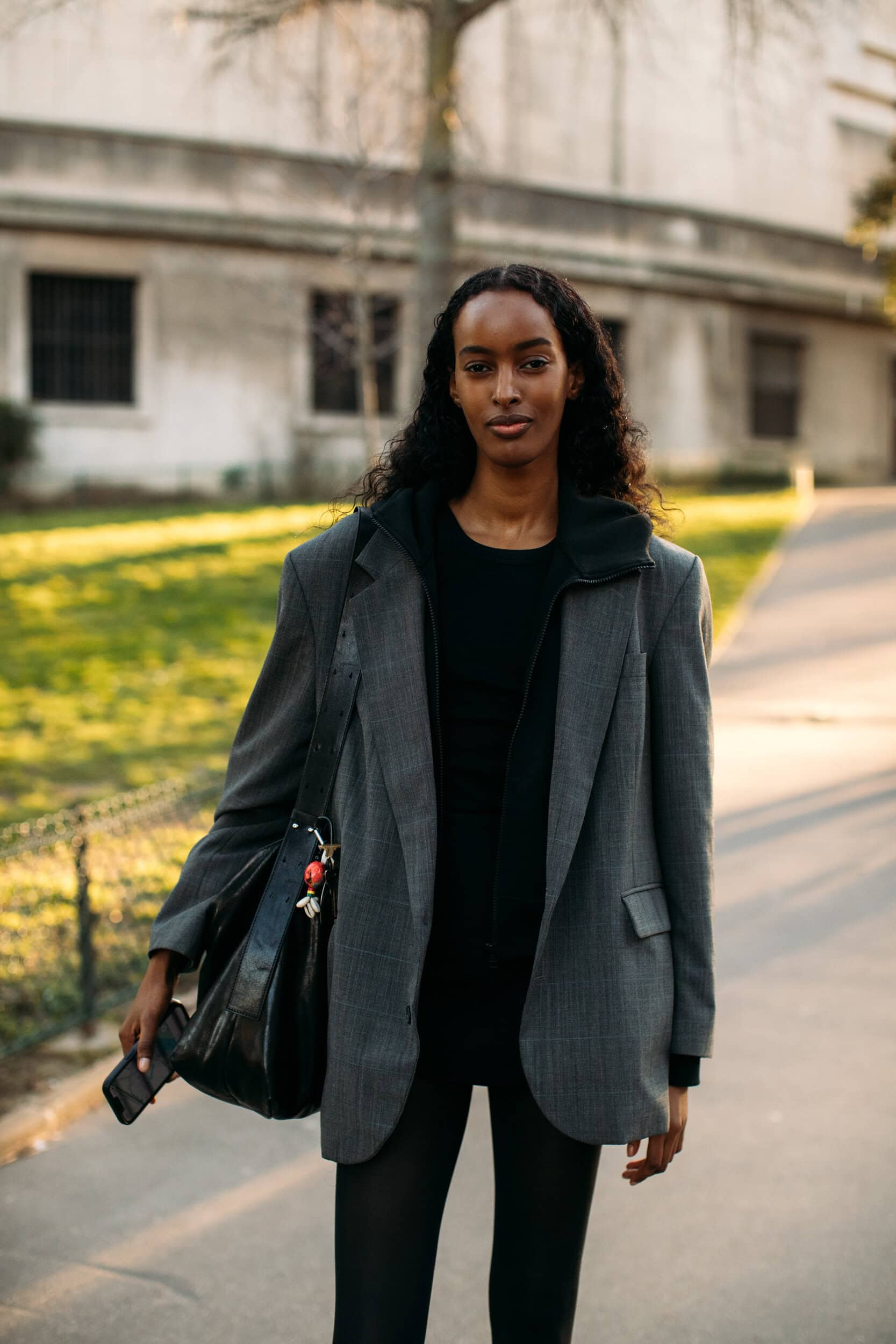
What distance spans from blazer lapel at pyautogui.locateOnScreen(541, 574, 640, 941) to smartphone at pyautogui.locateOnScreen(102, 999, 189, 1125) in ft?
2.19

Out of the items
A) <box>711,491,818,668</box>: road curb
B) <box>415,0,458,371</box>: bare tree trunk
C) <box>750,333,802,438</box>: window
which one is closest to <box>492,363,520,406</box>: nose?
<box>711,491,818,668</box>: road curb

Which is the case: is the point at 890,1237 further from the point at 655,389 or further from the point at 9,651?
the point at 655,389

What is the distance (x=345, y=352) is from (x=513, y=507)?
68.7 feet

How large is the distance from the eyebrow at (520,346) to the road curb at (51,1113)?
7.67 feet

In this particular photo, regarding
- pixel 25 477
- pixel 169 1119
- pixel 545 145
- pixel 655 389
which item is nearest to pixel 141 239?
pixel 25 477

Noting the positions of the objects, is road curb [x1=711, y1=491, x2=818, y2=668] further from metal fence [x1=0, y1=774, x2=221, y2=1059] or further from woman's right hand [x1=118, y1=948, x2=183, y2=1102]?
woman's right hand [x1=118, y1=948, x2=183, y2=1102]

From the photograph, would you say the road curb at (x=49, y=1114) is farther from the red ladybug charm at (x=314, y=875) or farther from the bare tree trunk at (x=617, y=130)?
the bare tree trunk at (x=617, y=130)

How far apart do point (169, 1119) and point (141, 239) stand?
64.5 ft

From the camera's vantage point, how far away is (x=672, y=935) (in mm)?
2281

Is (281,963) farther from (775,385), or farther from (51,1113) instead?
(775,385)

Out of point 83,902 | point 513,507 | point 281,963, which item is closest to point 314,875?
point 281,963

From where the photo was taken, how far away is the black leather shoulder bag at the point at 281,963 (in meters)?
2.23

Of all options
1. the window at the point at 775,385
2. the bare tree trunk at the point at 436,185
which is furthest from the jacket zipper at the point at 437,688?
the window at the point at 775,385

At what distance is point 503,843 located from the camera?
2.19 meters
